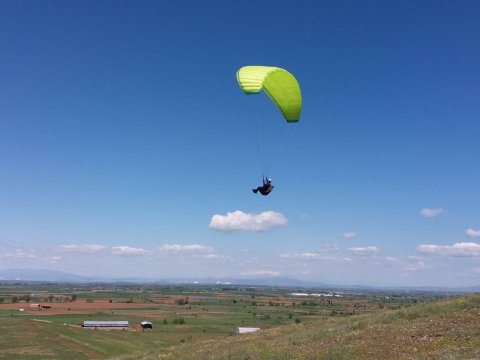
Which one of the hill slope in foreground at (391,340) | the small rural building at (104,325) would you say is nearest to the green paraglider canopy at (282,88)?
the hill slope in foreground at (391,340)

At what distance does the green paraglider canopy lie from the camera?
75.8 ft

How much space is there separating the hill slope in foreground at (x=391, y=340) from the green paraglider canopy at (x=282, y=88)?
12.9m

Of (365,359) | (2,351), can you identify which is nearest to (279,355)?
(365,359)

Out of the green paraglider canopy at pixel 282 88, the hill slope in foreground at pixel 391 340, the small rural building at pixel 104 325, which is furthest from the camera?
the small rural building at pixel 104 325

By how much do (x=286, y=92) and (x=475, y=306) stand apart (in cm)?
1669

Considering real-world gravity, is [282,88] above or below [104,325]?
above

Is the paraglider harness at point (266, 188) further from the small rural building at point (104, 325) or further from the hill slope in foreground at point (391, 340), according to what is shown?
the small rural building at point (104, 325)

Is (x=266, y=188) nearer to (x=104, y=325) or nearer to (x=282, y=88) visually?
(x=282, y=88)

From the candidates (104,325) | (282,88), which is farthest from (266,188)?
(104,325)

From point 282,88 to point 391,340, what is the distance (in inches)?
581

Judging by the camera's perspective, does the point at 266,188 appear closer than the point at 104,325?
Yes

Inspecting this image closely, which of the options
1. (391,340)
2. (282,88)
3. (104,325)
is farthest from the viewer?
(104,325)

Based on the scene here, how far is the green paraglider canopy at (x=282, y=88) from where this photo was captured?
23.1 meters

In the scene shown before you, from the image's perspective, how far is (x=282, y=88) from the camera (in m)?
25.0
